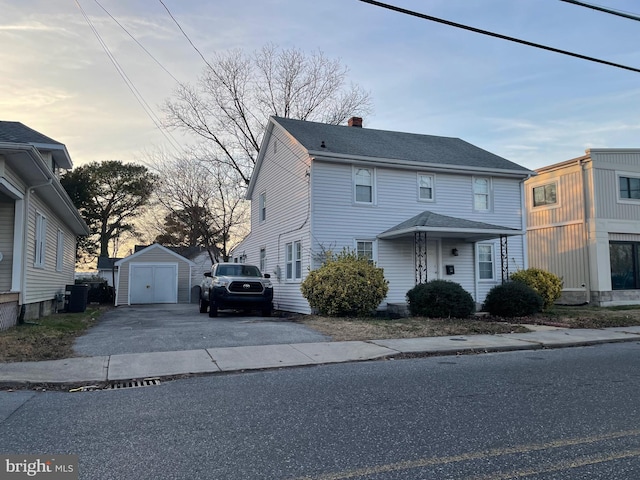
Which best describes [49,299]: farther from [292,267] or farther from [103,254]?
[103,254]

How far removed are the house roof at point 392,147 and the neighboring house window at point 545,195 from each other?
113 inches

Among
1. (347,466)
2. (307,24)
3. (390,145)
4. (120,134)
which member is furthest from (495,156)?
(347,466)

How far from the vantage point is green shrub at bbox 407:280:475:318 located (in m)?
13.8

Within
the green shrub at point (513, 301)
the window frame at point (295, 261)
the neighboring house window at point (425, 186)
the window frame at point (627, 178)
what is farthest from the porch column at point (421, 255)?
the window frame at point (627, 178)

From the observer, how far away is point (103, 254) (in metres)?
43.3

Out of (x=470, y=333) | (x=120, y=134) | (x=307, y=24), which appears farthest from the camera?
(x=120, y=134)

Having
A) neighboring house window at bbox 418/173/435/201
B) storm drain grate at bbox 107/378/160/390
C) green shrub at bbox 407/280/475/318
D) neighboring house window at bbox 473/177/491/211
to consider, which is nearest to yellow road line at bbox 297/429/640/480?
storm drain grate at bbox 107/378/160/390

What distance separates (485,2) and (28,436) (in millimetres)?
9892

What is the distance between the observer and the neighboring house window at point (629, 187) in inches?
794

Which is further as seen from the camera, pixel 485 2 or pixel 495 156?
pixel 495 156

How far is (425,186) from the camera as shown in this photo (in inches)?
718

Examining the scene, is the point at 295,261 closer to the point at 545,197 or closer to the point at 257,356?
the point at 257,356

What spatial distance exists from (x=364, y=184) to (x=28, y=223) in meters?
10.4

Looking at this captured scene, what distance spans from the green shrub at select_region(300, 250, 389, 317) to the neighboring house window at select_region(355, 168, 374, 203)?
9.70ft
